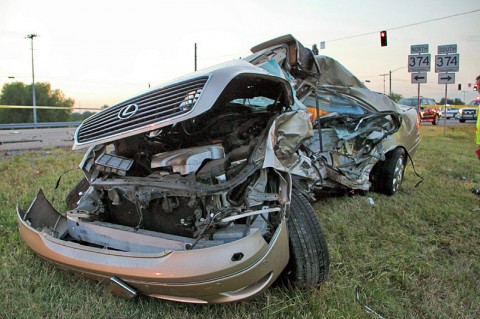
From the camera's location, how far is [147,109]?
2.47 metres

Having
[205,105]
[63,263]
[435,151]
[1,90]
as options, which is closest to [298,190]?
[205,105]

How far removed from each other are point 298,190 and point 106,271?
1.42 meters

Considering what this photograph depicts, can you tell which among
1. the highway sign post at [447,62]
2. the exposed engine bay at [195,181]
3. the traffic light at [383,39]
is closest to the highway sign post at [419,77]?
the highway sign post at [447,62]

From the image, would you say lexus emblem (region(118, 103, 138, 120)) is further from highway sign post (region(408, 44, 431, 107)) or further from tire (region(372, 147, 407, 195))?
highway sign post (region(408, 44, 431, 107))

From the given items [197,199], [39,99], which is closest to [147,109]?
[197,199]

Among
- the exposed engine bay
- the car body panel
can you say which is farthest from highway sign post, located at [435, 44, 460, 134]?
the car body panel

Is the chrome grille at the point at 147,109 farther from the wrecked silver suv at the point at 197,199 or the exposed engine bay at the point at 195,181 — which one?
the exposed engine bay at the point at 195,181

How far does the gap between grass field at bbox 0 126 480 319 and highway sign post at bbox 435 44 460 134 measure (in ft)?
34.6

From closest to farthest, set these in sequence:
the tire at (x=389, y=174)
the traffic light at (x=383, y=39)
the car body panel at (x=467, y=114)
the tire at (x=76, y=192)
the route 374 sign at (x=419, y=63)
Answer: the tire at (x=76, y=192) < the tire at (x=389, y=174) < the route 374 sign at (x=419, y=63) < the traffic light at (x=383, y=39) < the car body panel at (x=467, y=114)

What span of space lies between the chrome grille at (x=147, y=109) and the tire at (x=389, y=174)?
350 cm

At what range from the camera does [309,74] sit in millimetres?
3836

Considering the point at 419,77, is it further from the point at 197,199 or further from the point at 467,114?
the point at 467,114

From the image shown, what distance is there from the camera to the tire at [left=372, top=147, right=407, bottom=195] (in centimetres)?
512

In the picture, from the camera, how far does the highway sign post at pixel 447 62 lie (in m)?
13.6
